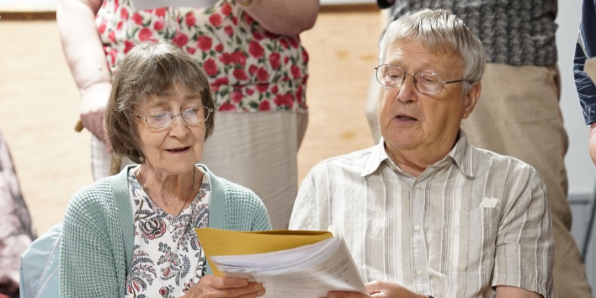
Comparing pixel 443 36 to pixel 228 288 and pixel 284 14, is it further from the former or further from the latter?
pixel 228 288

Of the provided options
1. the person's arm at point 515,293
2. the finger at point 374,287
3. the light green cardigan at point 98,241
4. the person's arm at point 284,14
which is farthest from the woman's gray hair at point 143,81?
the person's arm at point 515,293

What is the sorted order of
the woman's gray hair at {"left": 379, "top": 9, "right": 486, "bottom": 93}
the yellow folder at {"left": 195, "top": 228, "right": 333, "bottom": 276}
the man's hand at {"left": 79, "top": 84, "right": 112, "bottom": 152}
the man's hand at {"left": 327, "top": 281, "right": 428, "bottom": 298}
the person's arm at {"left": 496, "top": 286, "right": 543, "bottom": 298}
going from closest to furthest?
the yellow folder at {"left": 195, "top": 228, "right": 333, "bottom": 276} → the man's hand at {"left": 327, "top": 281, "right": 428, "bottom": 298} → the person's arm at {"left": 496, "top": 286, "right": 543, "bottom": 298} → the woman's gray hair at {"left": 379, "top": 9, "right": 486, "bottom": 93} → the man's hand at {"left": 79, "top": 84, "right": 112, "bottom": 152}

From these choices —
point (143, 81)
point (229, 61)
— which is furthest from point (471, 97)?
point (143, 81)

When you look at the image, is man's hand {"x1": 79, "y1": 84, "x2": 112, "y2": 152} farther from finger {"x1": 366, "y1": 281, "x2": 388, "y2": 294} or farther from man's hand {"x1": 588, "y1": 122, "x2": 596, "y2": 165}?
man's hand {"x1": 588, "y1": 122, "x2": 596, "y2": 165}

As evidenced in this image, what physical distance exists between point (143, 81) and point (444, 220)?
29.6 inches

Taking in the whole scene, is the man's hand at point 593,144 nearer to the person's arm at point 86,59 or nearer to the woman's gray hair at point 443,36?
the woman's gray hair at point 443,36

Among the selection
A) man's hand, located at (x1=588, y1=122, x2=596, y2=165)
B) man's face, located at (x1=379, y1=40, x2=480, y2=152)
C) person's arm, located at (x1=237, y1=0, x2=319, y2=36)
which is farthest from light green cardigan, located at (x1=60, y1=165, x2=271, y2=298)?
man's hand, located at (x1=588, y1=122, x2=596, y2=165)

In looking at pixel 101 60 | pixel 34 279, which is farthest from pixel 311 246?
pixel 101 60

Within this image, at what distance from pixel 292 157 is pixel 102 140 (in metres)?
0.57

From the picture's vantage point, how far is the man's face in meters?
1.82

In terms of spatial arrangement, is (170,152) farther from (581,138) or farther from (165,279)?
(581,138)

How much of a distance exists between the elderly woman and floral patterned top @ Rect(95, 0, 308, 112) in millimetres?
390

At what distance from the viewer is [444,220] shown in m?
1.79

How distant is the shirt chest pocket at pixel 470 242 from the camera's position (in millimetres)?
1739
